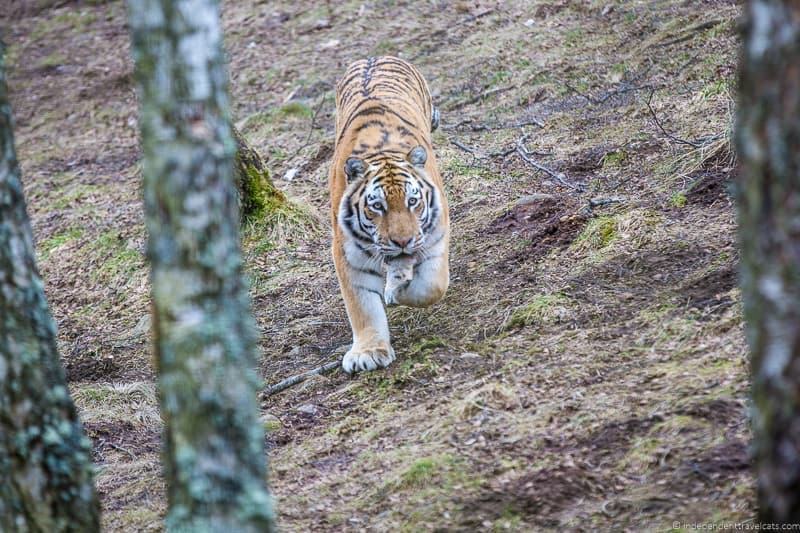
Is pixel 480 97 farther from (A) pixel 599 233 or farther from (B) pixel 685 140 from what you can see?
(A) pixel 599 233

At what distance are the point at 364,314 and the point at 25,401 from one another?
8.85ft

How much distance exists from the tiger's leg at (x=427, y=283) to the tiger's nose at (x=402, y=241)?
0.27 m

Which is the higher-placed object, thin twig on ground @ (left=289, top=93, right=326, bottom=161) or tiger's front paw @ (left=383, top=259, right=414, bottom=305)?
thin twig on ground @ (left=289, top=93, right=326, bottom=161)

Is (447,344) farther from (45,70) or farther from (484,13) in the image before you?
(45,70)

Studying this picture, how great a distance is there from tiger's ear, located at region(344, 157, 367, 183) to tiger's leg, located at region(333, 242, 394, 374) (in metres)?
0.44

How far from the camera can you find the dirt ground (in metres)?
3.94

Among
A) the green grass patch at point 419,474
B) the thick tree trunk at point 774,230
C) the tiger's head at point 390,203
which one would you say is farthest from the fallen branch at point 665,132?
the thick tree trunk at point 774,230

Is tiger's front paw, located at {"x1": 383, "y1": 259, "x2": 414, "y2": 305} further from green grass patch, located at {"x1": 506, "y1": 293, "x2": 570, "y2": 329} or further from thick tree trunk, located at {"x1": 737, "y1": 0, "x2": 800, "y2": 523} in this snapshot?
thick tree trunk, located at {"x1": 737, "y1": 0, "x2": 800, "y2": 523}

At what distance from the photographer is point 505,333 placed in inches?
213

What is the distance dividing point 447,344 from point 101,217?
15.9 ft

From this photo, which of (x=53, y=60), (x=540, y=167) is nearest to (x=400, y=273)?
(x=540, y=167)

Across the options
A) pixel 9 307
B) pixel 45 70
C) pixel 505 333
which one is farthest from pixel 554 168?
pixel 45 70

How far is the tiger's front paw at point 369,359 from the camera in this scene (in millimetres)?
5461


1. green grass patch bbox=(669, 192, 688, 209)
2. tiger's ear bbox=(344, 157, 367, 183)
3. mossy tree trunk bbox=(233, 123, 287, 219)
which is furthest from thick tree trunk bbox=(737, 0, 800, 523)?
mossy tree trunk bbox=(233, 123, 287, 219)
